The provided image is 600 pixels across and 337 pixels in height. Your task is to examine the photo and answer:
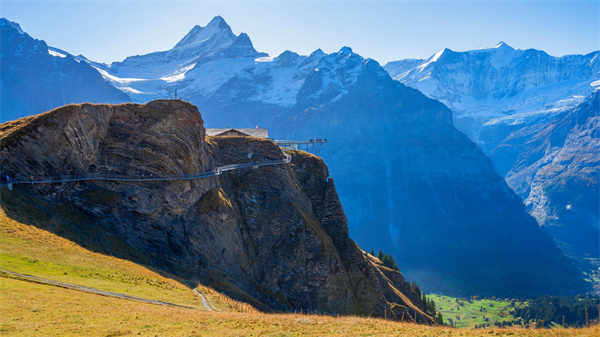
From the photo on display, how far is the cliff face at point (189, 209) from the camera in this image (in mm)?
50500

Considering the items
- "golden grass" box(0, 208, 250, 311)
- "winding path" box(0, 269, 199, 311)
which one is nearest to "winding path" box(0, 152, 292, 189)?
"golden grass" box(0, 208, 250, 311)

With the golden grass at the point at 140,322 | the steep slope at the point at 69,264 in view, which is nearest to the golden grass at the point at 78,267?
the steep slope at the point at 69,264

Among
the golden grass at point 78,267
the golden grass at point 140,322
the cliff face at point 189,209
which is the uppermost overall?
the cliff face at point 189,209

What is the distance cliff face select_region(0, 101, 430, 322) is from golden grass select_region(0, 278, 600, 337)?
14657 mm

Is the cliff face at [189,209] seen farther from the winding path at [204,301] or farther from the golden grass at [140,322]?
the golden grass at [140,322]

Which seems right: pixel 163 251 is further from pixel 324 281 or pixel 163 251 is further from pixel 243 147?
pixel 243 147

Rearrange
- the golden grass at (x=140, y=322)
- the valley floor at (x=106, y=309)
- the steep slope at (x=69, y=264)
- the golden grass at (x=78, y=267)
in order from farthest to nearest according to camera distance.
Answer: the steep slope at (x=69, y=264) < the golden grass at (x=78, y=267) < the valley floor at (x=106, y=309) < the golden grass at (x=140, y=322)

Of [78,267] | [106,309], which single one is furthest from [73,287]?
[106,309]

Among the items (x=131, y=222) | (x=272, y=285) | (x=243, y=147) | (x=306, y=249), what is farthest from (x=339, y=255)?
(x=131, y=222)

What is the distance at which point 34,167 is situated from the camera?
50281 mm

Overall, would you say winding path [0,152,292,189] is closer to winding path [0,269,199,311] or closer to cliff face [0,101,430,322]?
cliff face [0,101,430,322]

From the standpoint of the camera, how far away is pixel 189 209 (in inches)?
2437

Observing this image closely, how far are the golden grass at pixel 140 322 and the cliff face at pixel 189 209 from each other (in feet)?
48.1

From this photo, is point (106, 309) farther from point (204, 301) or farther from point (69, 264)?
point (204, 301)
